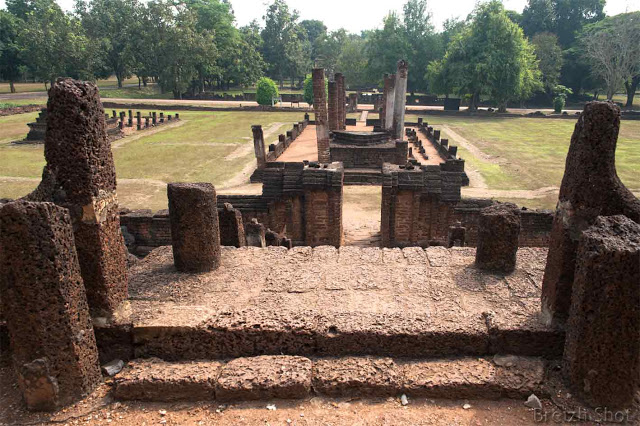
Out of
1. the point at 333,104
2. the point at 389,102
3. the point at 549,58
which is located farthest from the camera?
the point at 549,58

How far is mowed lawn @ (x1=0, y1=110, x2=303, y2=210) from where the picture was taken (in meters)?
16.3

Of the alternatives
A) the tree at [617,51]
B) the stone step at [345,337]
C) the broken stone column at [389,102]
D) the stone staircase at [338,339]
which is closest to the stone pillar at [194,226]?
the stone staircase at [338,339]

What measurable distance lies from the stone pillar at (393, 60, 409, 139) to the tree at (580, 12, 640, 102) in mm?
29732

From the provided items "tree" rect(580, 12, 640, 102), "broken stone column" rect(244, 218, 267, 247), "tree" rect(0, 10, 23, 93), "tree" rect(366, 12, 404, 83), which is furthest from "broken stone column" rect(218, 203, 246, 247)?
"tree" rect(0, 10, 23, 93)

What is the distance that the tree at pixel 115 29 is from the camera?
46.8 m

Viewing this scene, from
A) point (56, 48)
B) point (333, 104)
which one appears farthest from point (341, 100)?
point (56, 48)

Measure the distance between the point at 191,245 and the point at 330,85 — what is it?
627 inches

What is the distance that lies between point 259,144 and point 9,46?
4720 centimetres

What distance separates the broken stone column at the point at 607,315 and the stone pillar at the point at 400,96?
1755 cm

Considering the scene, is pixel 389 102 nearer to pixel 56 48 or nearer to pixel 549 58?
pixel 549 58

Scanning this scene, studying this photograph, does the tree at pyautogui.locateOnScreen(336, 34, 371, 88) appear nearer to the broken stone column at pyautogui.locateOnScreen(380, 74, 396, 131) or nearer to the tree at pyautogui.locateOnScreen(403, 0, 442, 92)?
the tree at pyautogui.locateOnScreen(403, 0, 442, 92)

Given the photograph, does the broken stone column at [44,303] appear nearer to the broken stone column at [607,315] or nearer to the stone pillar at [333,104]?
the broken stone column at [607,315]

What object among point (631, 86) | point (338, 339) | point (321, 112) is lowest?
point (338, 339)

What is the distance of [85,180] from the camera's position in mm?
3789
